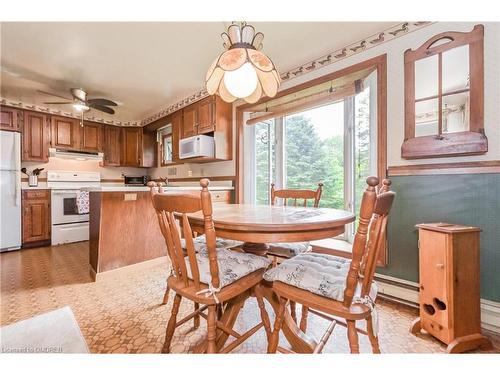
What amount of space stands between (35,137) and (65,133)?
41 centimetres

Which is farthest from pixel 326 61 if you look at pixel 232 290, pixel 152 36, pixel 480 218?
pixel 232 290

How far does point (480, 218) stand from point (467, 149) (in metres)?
0.45

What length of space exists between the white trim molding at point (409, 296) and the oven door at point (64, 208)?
13.8 feet

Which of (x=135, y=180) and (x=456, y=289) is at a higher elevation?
(x=135, y=180)

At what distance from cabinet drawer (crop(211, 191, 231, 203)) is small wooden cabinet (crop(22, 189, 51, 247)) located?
2.61 metres

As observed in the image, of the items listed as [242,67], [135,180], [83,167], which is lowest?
[135,180]

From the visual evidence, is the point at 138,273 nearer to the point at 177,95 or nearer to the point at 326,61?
the point at 177,95

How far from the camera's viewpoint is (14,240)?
3076 millimetres

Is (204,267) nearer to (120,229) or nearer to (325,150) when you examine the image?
(120,229)

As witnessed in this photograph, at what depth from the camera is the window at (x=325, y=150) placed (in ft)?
7.11

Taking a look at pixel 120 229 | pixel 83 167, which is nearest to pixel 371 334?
pixel 120 229

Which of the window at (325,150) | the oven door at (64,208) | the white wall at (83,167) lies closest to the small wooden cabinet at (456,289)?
the window at (325,150)

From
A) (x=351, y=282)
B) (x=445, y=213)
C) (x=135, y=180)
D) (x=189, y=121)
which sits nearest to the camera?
(x=351, y=282)

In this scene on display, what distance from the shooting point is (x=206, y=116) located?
3.17m
